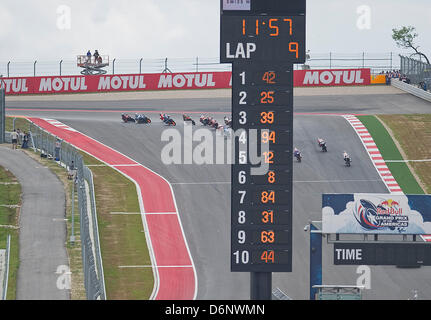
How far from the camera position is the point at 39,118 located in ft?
190

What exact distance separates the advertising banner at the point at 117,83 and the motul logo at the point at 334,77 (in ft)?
20.6

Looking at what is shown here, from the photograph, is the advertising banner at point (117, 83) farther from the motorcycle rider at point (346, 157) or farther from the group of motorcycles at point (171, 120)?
the motorcycle rider at point (346, 157)

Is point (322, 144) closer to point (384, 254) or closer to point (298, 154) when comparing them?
point (298, 154)

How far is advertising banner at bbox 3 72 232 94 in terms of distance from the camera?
2677 inches

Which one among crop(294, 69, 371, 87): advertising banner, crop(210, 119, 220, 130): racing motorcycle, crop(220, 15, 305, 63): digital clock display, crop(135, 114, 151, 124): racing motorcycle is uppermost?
crop(294, 69, 371, 87): advertising banner

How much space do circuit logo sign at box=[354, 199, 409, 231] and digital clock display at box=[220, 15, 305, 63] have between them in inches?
560

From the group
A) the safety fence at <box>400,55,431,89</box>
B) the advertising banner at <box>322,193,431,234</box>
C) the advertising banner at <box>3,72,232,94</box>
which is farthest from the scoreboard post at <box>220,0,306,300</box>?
A: the advertising banner at <box>3,72,232,94</box>

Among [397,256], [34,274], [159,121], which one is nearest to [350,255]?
[397,256]

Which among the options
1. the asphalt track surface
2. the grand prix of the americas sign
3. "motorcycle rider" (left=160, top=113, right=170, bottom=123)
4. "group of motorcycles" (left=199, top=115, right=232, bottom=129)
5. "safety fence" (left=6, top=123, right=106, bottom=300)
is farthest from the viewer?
the grand prix of the americas sign

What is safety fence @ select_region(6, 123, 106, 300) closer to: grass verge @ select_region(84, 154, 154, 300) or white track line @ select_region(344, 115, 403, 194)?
grass verge @ select_region(84, 154, 154, 300)

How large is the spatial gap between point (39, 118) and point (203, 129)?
1250 centimetres

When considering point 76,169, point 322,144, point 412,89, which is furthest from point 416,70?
point 76,169

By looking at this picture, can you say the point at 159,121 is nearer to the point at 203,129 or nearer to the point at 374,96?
the point at 203,129

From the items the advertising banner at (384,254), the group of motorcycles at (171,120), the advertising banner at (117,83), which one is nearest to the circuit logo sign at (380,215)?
the advertising banner at (384,254)
